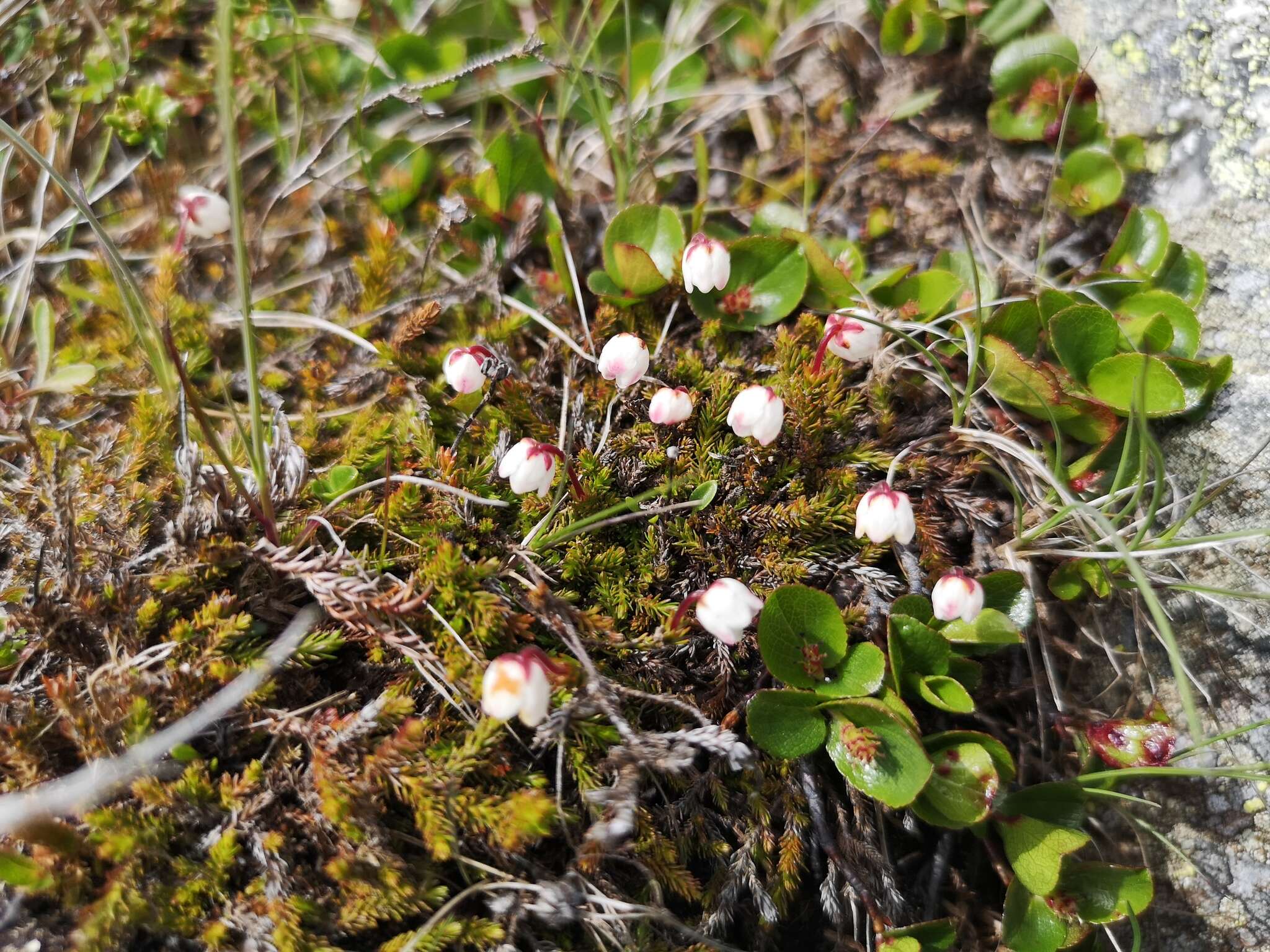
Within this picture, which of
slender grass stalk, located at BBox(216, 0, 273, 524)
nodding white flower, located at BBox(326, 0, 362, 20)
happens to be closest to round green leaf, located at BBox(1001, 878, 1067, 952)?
slender grass stalk, located at BBox(216, 0, 273, 524)

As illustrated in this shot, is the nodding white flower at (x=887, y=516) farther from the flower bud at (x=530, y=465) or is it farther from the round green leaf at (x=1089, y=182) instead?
the round green leaf at (x=1089, y=182)

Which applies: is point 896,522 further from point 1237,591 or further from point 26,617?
point 26,617

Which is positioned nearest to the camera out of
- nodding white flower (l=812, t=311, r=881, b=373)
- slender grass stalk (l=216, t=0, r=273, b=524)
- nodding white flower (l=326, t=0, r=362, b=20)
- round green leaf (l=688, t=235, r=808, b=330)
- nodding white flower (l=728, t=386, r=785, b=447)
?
slender grass stalk (l=216, t=0, r=273, b=524)

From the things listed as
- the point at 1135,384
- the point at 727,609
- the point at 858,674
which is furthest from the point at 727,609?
the point at 1135,384

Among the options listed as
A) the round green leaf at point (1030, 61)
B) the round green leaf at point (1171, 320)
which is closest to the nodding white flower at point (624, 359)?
the round green leaf at point (1171, 320)

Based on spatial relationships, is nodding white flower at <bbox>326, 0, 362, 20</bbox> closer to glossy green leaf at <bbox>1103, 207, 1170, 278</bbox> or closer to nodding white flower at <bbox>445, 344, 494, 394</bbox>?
nodding white flower at <bbox>445, 344, 494, 394</bbox>

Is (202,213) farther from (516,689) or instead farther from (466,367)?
(516,689)

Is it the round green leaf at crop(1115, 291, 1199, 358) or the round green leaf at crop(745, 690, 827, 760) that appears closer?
the round green leaf at crop(745, 690, 827, 760)
